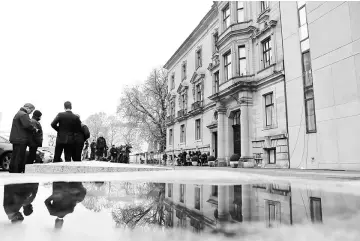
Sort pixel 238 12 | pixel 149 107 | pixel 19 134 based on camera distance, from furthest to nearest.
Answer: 1. pixel 149 107
2. pixel 238 12
3. pixel 19 134

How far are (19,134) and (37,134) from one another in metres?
0.67

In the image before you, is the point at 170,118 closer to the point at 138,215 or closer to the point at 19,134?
the point at 19,134

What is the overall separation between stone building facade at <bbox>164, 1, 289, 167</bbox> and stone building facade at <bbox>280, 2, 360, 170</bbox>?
783mm

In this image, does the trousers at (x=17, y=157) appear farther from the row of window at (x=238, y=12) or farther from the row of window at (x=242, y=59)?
the row of window at (x=238, y=12)

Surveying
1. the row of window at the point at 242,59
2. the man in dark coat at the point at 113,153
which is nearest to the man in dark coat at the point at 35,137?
the man in dark coat at the point at 113,153

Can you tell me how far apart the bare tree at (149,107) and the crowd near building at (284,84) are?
1138 cm

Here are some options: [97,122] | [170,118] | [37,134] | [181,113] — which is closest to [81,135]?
[37,134]

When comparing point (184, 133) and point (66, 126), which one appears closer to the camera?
point (66, 126)

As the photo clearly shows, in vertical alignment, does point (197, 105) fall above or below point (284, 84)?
above

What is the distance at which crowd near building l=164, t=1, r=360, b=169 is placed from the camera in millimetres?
10008

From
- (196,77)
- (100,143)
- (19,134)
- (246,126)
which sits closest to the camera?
(19,134)

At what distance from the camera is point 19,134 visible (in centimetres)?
589

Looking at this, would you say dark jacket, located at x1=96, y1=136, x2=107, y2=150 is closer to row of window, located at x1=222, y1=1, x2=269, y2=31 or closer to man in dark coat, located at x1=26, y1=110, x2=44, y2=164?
man in dark coat, located at x1=26, y1=110, x2=44, y2=164

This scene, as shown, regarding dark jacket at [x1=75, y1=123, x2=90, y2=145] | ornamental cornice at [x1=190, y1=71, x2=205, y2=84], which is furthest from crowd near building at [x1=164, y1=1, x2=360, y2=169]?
dark jacket at [x1=75, y1=123, x2=90, y2=145]
